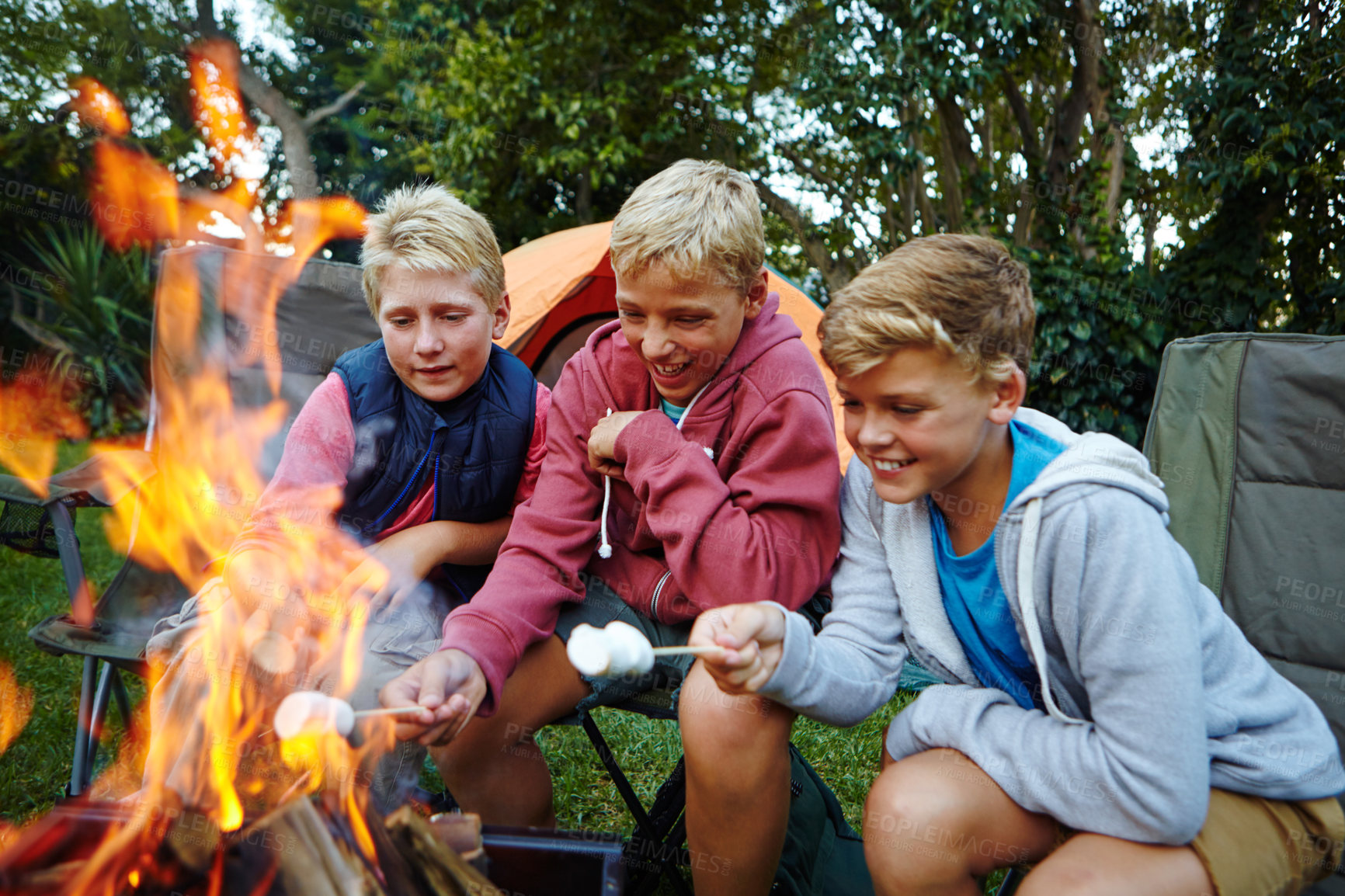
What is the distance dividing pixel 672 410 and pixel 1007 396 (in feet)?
2.18

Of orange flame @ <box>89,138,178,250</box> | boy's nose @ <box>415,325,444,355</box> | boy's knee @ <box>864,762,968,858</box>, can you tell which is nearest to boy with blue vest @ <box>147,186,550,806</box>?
boy's nose @ <box>415,325,444,355</box>

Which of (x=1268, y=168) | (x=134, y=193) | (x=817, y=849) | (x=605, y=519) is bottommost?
(x=817, y=849)

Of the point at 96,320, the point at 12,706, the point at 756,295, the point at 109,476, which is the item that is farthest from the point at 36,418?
the point at 756,295

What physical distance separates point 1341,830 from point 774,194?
6428 mm

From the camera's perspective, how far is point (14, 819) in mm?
2043

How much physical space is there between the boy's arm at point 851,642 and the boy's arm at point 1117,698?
0.57 ft

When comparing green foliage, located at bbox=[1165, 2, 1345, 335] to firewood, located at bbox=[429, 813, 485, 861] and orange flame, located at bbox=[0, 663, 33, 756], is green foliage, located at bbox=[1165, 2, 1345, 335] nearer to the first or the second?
firewood, located at bbox=[429, 813, 485, 861]

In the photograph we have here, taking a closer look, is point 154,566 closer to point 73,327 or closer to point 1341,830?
point 1341,830

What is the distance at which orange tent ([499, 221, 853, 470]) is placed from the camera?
11.6ft

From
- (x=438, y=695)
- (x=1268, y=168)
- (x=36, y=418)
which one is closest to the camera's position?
(x=438, y=695)

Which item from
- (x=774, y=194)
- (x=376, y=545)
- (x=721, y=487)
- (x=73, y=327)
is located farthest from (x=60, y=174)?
(x=721, y=487)

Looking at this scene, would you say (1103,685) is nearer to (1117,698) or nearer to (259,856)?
(1117,698)

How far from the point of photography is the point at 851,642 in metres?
1.44

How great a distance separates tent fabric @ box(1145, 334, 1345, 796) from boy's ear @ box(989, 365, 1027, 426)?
36.6 inches
